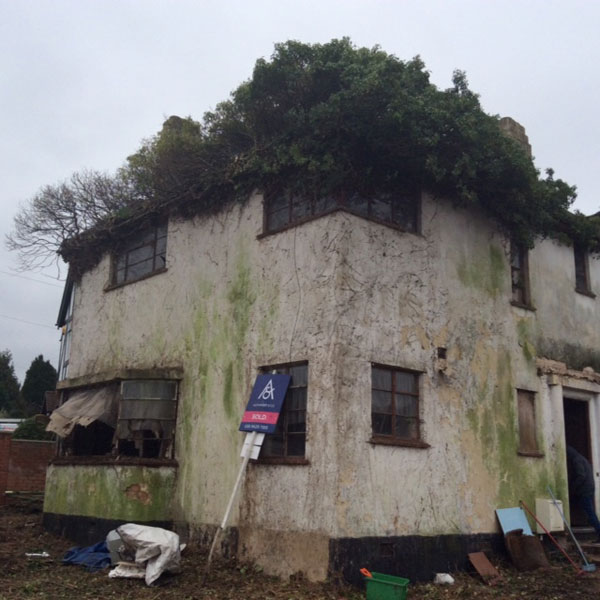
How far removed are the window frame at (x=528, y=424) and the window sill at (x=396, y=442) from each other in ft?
9.35

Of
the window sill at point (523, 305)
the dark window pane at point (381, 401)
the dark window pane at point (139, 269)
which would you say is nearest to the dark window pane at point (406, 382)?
the dark window pane at point (381, 401)

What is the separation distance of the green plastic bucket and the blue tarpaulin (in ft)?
14.9

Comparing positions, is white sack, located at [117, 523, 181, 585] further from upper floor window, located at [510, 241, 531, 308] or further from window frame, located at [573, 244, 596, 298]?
window frame, located at [573, 244, 596, 298]

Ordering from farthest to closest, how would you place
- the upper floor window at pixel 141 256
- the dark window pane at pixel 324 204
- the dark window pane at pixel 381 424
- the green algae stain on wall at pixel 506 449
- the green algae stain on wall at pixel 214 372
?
the upper floor window at pixel 141 256, the green algae stain on wall at pixel 506 449, the green algae stain on wall at pixel 214 372, the dark window pane at pixel 324 204, the dark window pane at pixel 381 424

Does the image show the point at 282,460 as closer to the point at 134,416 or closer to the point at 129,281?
the point at 134,416

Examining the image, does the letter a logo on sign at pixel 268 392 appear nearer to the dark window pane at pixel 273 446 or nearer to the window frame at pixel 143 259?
the dark window pane at pixel 273 446

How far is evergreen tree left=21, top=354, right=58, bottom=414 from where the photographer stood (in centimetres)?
3775

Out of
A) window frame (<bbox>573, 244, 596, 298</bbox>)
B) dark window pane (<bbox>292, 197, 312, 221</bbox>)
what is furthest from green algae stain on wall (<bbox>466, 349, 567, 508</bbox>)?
dark window pane (<bbox>292, 197, 312, 221</bbox>)

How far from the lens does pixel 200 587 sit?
977cm

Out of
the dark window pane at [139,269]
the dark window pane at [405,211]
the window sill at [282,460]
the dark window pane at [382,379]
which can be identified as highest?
the dark window pane at [405,211]

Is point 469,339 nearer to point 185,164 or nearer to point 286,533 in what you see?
point 286,533

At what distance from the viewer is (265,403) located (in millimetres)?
10672

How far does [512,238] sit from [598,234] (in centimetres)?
299

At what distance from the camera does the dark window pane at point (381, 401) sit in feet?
34.2
